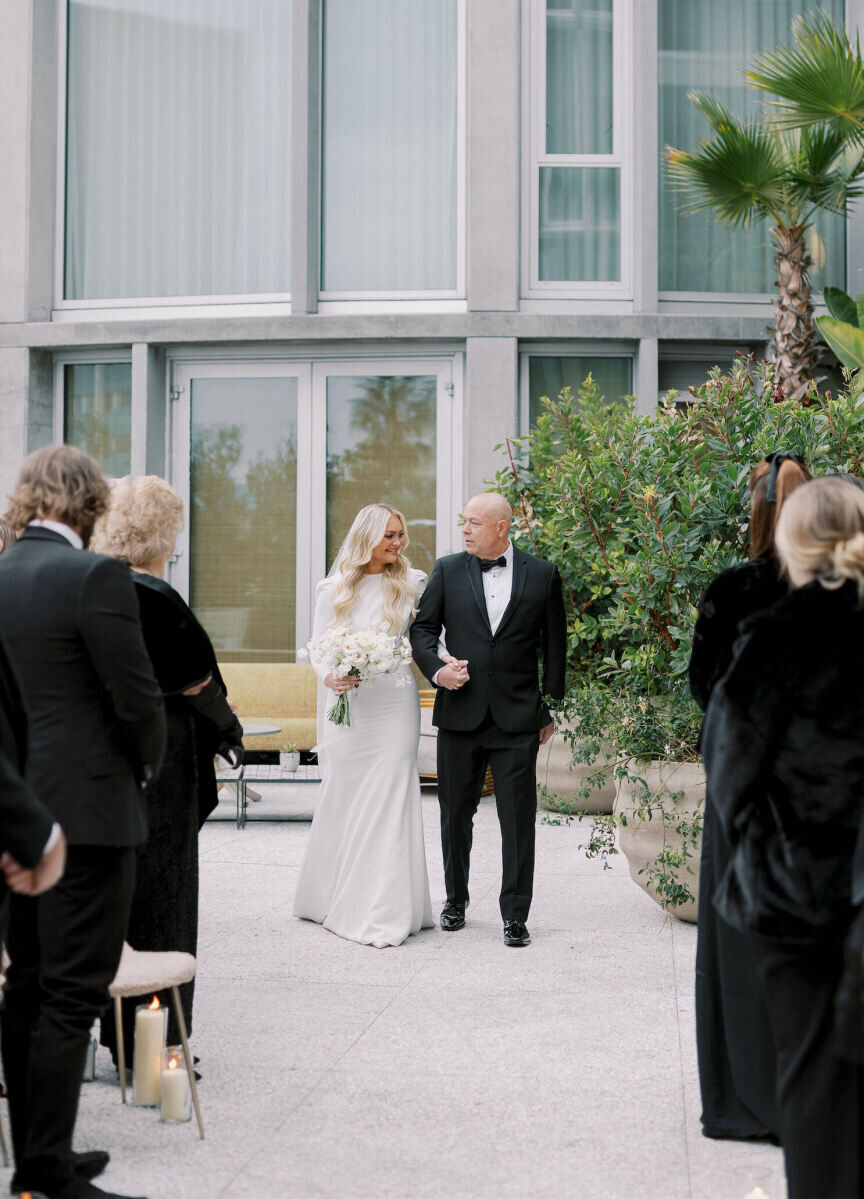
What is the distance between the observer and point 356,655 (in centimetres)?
603

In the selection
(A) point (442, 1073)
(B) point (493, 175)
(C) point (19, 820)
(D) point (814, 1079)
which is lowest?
(A) point (442, 1073)

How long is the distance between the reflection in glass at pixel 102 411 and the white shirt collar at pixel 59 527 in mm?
9942

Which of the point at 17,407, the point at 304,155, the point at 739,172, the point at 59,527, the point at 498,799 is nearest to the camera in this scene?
the point at 59,527

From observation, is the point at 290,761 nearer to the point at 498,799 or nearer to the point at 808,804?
the point at 498,799

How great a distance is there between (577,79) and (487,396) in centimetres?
336

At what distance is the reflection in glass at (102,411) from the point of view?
13.0 m

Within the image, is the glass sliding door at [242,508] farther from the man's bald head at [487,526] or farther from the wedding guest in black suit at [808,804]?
the wedding guest in black suit at [808,804]

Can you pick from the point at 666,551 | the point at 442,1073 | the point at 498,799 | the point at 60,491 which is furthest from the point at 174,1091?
the point at 666,551

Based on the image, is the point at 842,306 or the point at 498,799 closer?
the point at 498,799

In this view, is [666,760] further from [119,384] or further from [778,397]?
[119,384]

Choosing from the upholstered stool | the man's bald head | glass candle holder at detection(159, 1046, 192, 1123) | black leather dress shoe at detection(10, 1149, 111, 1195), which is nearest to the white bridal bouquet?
the man's bald head

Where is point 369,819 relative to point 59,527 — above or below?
below

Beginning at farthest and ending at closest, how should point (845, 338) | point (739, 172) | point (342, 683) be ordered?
point (739, 172) → point (845, 338) → point (342, 683)

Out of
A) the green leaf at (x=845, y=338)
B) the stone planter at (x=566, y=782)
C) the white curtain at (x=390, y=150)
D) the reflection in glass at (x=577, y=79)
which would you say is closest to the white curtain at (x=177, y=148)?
the white curtain at (x=390, y=150)
